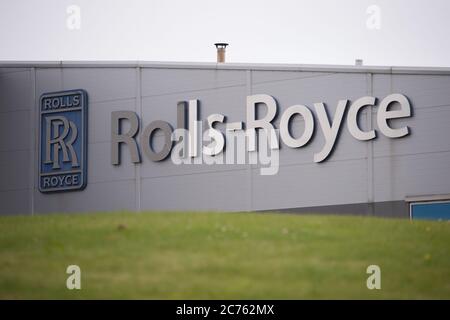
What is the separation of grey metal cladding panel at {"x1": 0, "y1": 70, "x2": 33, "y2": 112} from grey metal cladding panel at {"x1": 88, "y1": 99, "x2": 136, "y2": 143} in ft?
8.59

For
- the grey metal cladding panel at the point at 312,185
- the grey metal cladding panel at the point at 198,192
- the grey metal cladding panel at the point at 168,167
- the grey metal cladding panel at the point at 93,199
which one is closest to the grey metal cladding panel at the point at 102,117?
the grey metal cladding panel at the point at 168,167

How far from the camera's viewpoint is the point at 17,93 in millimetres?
45625

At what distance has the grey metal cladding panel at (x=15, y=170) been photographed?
148 ft

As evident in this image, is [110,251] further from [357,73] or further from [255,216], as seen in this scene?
[357,73]

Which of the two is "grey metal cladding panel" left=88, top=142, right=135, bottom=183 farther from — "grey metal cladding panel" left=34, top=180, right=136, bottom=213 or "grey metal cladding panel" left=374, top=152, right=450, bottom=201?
"grey metal cladding panel" left=374, top=152, right=450, bottom=201

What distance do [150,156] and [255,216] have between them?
16942mm

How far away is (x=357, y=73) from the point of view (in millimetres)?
40469

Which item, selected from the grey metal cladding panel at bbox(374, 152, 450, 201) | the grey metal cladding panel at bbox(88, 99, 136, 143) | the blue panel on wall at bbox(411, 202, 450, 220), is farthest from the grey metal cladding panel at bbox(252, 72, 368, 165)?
the grey metal cladding panel at bbox(88, 99, 136, 143)

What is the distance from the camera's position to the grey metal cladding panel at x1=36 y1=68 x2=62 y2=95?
4525 centimetres

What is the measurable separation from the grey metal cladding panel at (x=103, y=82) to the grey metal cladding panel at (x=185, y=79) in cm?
57

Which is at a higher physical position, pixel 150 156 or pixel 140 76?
pixel 140 76

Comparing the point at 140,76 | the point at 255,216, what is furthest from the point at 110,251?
the point at 140,76
